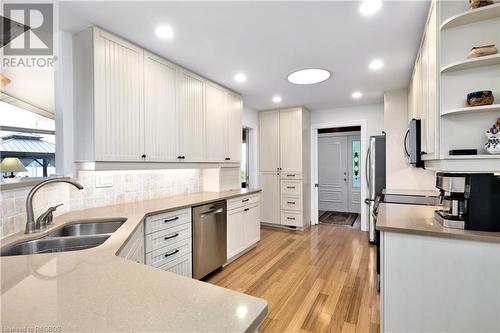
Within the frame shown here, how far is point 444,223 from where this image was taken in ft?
5.29

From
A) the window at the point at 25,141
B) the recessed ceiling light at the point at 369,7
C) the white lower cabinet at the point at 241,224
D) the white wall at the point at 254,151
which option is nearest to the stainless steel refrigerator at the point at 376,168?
the white lower cabinet at the point at 241,224

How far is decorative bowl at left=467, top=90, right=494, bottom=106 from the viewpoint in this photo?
138 centimetres

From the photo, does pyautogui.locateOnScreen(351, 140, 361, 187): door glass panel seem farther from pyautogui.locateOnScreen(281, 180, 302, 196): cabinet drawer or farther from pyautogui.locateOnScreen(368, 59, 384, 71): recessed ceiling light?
pyautogui.locateOnScreen(368, 59, 384, 71): recessed ceiling light

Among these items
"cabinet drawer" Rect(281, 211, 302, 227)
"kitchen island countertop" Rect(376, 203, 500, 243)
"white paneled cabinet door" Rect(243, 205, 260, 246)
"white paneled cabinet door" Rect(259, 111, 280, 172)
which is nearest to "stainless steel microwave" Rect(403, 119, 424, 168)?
"kitchen island countertop" Rect(376, 203, 500, 243)

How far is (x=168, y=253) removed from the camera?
2.19m

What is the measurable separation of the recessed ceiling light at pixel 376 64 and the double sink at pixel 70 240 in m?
3.03

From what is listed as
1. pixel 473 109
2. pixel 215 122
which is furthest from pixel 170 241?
pixel 473 109

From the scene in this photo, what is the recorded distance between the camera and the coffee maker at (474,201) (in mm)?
1447

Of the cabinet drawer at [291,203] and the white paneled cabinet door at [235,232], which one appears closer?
the white paneled cabinet door at [235,232]

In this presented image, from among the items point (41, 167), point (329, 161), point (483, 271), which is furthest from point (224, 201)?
point (329, 161)

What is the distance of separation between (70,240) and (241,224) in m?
2.15

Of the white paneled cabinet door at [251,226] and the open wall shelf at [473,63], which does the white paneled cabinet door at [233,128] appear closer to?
the white paneled cabinet door at [251,226]

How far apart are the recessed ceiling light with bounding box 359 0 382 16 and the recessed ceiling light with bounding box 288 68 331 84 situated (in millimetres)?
1073

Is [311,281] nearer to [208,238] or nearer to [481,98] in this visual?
[208,238]
